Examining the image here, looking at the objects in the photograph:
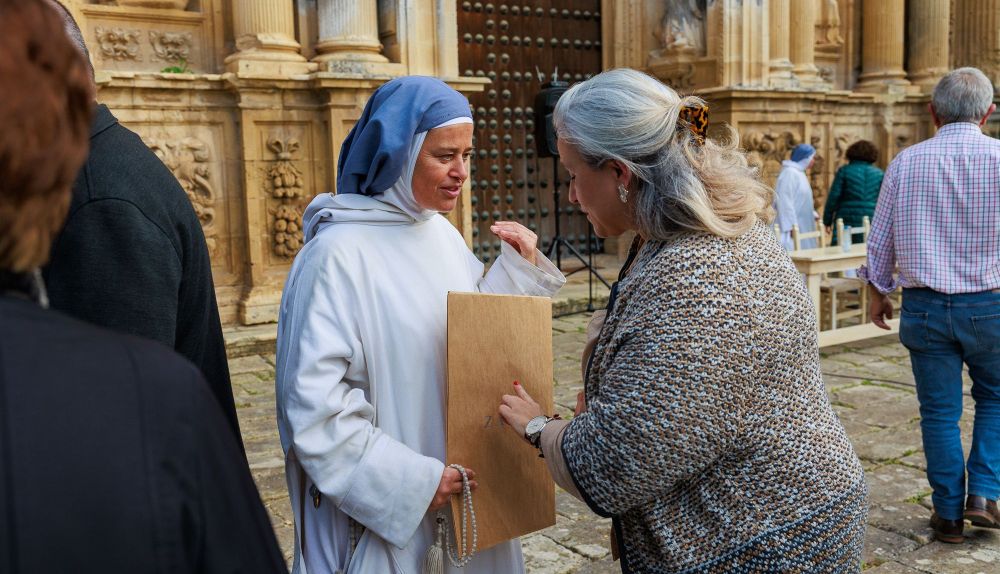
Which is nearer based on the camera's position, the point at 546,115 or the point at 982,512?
the point at 982,512

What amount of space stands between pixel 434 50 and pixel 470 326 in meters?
6.47

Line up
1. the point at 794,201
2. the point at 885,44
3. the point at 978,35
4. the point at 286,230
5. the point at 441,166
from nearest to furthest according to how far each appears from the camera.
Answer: the point at 441,166 → the point at 286,230 → the point at 794,201 → the point at 885,44 → the point at 978,35

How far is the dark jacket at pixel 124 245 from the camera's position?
5.60 feet

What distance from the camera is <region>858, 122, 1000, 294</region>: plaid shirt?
11.6ft

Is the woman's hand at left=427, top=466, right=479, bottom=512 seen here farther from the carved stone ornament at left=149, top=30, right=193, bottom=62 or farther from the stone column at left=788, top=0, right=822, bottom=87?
the stone column at left=788, top=0, right=822, bottom=87

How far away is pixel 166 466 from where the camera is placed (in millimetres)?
850

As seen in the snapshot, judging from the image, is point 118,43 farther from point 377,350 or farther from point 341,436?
point 341,436

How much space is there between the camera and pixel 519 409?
2.00 metres

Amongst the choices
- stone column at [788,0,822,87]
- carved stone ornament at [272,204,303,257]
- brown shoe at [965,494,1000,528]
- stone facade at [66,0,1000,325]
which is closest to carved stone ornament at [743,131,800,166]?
stone facade at [66,0,1000,325]

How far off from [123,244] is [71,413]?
100 centimetres

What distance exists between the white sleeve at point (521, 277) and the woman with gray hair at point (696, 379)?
0.62 m

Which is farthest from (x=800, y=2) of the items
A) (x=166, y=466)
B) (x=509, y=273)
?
(x=166, y=466)

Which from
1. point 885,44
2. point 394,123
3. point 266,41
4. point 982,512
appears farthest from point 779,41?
point 394,123

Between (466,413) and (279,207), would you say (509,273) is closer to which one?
(466,413)
